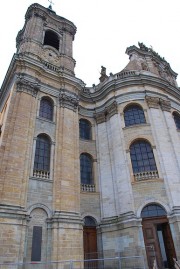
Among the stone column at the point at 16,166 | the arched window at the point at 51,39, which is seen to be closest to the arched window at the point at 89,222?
the stone column at the point at 16,166

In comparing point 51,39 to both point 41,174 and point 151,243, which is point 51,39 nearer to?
point 41,174

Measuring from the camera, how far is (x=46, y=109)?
53.4 feet

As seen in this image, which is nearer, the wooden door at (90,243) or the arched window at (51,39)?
the wooden door at (90,243)

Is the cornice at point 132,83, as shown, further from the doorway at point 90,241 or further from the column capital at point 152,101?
the doorway at point 90,241

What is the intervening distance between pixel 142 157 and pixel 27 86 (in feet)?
29.7

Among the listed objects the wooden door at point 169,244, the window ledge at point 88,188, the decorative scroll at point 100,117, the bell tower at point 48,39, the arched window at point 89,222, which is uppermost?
the bell tower at point 48,39

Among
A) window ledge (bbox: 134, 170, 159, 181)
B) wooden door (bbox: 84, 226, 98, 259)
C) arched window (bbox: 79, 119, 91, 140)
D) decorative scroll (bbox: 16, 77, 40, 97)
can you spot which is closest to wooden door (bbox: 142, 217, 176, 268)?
window ledge (bbox: 134, 170, 159, 181)

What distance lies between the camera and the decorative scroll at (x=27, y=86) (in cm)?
1515

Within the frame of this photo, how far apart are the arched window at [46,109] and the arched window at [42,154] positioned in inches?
68.3

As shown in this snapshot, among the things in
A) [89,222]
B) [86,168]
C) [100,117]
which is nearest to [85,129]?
[100,117]

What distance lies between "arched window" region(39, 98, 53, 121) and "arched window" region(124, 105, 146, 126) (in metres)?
5.66

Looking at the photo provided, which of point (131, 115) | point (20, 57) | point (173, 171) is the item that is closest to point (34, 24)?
point (20, 57)

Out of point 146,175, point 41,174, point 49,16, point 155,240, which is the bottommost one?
point 155,240

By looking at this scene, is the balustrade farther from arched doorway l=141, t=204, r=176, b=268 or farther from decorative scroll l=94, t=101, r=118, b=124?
decorative scroll l=94, t=101, r=118, b=124
